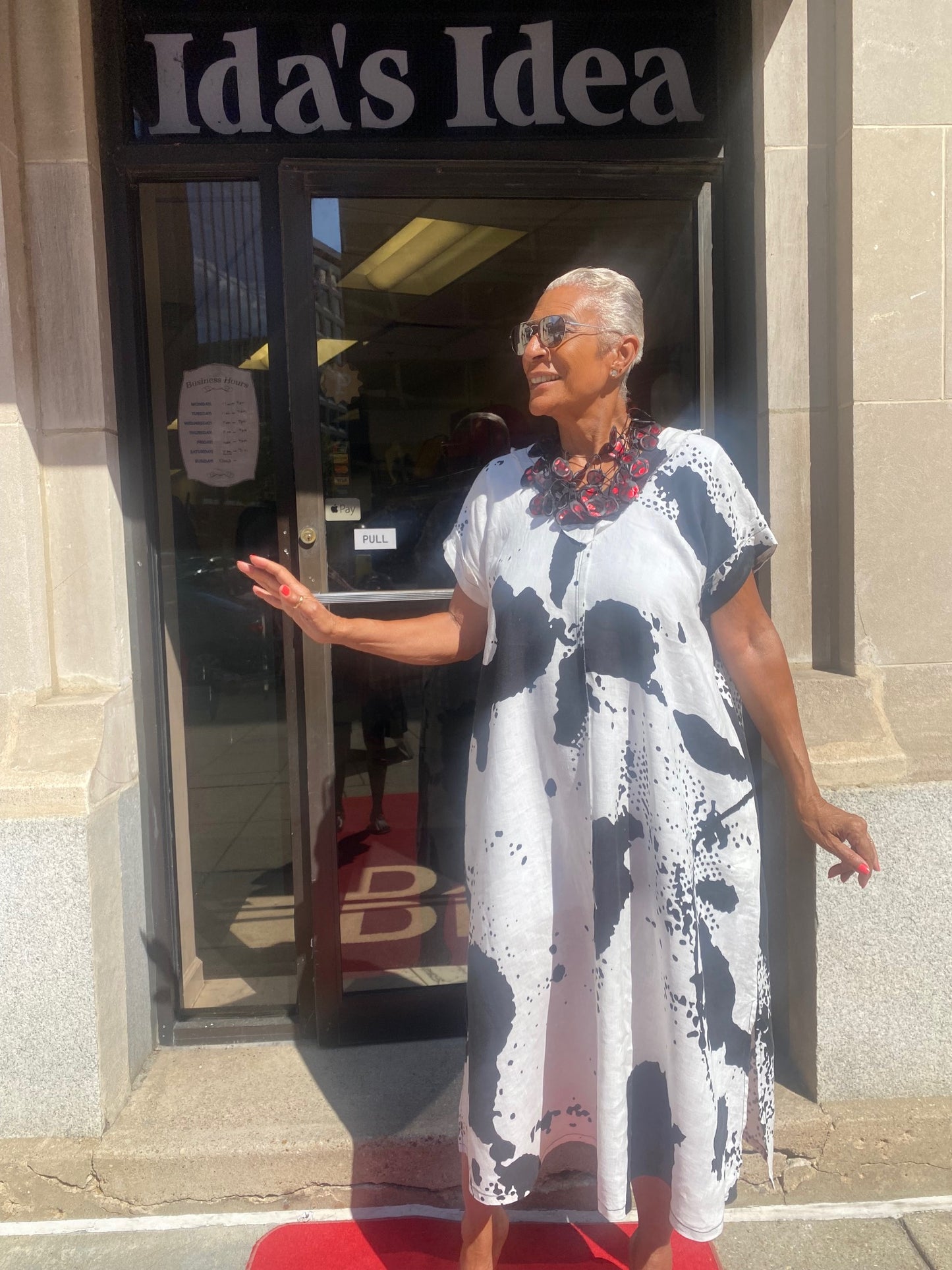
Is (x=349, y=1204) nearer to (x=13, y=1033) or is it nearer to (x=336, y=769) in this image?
(x=13, y=1033)

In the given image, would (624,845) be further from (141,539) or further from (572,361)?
(141,539)

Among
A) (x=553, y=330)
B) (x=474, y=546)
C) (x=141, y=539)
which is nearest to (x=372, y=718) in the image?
(x=141, y=539)

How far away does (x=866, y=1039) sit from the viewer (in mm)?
2750

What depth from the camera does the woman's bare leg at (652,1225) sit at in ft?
7.06

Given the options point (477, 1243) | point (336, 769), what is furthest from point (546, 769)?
point (336, 769)

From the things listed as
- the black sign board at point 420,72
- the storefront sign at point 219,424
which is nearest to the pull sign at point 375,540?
the storefront sign at point 219,424

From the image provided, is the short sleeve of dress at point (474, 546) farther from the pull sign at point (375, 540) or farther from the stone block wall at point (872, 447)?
the stone block wall at point (872, 447)

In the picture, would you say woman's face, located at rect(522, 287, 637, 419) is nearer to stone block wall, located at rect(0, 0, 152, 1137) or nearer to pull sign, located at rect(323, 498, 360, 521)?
pull sign, located at rect(323, 498, 360, 521)

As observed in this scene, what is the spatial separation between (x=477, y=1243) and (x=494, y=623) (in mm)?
1383

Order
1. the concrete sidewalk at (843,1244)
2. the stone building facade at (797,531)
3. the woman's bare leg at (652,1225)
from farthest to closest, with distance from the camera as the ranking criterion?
the stone building facade at (797,531), the concrete sidewalk at (843,1244), the woman's bare leg at (652,1225)

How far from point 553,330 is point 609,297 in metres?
0.13

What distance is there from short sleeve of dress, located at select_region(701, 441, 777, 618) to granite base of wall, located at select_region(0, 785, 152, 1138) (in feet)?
5.67

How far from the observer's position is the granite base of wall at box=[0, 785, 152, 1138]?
8.58ft

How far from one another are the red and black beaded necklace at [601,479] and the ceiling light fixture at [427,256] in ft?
4.46
